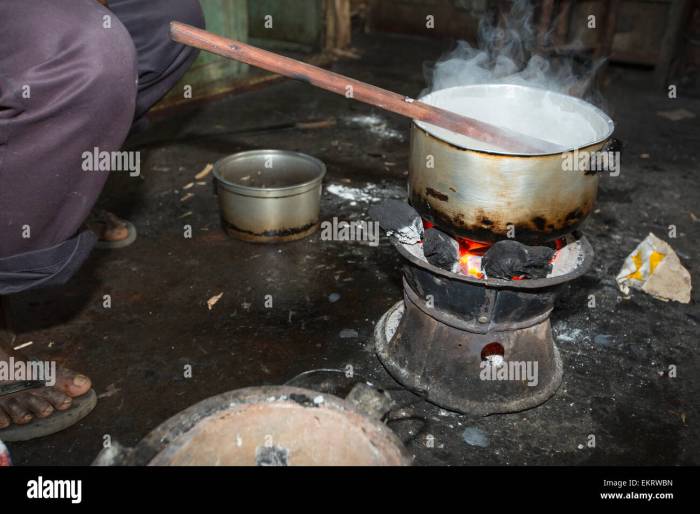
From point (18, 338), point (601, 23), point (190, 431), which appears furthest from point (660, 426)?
point (601, 23)

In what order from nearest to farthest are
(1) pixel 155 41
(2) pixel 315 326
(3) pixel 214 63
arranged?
(1) pixel 155 41
(2) pixel 315 326
(3) pixel 214 63

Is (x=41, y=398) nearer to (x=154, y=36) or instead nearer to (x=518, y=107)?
(x=154, y=36)

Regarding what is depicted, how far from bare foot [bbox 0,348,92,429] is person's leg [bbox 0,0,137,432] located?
0.61 meters

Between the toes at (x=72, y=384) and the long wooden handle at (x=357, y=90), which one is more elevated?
the long wooden handle at (x=357, y=90)

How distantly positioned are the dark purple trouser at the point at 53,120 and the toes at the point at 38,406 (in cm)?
60

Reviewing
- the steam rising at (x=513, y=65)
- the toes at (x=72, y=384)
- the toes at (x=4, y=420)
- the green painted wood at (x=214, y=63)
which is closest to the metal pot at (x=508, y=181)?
the steam rising at (x=513, y=65)

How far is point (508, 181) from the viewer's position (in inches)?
88.0

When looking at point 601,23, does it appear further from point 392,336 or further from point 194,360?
point 194,360

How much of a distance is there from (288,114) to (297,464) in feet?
16.1

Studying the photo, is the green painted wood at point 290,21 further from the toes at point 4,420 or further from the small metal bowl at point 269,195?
the toes at point 4,420

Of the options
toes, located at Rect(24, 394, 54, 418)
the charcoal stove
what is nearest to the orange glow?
the charcoal stove

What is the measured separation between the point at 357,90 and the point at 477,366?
1259 millimetres

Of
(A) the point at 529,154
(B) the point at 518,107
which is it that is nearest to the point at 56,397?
(A) the point at 529,154

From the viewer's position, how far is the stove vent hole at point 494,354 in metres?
2.66
